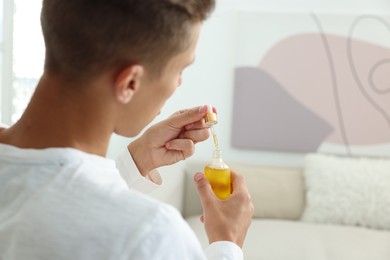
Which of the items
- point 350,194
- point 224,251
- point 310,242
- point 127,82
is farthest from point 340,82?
point 127,82

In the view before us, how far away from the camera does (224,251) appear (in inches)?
35.7

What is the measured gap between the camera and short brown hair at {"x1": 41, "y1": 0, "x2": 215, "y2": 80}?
2.40ft

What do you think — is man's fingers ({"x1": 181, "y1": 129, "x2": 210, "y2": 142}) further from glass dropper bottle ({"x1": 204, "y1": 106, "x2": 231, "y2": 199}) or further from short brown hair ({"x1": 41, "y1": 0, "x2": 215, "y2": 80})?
short brown hair ({"x1": 41, "y1": 0, "x2": 215, "y2": 80})

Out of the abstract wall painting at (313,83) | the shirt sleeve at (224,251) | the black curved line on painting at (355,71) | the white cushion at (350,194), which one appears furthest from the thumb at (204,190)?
the black curved line on painting at (355,71)

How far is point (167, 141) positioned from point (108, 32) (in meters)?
0.64

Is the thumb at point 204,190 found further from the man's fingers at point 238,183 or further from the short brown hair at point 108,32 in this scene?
the short brown hair at point 108,32

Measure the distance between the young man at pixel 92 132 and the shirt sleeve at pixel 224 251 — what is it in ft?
0.50

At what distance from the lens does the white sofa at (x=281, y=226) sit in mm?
2543

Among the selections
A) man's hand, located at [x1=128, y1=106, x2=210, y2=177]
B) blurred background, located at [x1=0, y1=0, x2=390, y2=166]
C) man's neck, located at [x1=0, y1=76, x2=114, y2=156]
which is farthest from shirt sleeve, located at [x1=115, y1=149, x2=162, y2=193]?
blurred background, located at [x1=0, y1=0, x2=390, y2=166]

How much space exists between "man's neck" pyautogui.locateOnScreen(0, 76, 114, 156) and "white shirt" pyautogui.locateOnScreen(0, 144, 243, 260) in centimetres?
2

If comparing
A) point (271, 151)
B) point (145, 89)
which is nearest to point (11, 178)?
point (145, 89)

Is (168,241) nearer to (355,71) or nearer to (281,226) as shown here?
(281,226)

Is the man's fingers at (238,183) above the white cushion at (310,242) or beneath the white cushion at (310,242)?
above

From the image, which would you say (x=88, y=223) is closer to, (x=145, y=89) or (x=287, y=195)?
(x=145, y=89)
